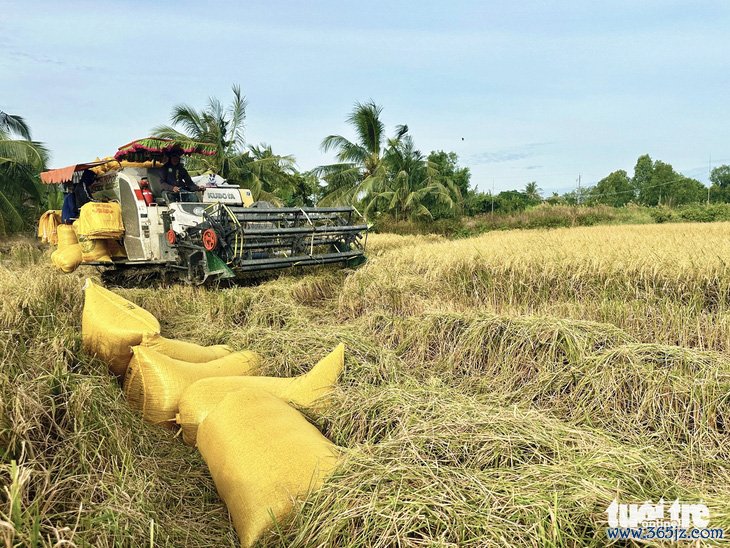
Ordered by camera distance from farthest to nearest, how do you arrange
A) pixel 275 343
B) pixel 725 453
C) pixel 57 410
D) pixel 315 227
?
pixel 315 227 < pixel 275 343 < pixel 725 453 < pixel 57 410

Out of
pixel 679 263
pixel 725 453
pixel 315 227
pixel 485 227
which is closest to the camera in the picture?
pixel 725 453

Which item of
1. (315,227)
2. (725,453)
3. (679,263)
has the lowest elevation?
(725,453)

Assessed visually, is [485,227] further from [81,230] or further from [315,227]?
[81,230]

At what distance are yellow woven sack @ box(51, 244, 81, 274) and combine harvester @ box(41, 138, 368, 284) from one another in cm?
25

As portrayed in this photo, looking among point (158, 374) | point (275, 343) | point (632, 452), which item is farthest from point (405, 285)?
point (632, 452)

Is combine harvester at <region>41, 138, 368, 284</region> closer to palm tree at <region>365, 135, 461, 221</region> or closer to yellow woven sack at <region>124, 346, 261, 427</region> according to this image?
yellow woven sack at <region>124, 346, 261, 427</region>

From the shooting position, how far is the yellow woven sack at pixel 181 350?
312cm

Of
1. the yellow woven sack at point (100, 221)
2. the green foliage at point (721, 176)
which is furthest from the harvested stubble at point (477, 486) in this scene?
the green foliage at point (721, 176)

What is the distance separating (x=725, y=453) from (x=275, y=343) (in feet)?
10.2

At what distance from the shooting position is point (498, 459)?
6.75 ft

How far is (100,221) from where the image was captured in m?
6.81

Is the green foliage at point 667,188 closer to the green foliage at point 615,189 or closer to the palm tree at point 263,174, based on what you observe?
the green foliage at point 615,189

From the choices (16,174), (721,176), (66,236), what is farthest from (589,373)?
(721,176)

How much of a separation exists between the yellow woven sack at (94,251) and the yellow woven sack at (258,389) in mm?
5341
